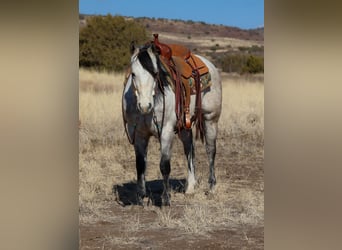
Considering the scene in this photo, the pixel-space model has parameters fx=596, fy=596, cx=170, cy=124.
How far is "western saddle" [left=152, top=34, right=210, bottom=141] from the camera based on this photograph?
251 cm

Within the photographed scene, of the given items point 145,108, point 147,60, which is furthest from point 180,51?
point 145,108

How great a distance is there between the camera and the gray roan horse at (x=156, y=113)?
7.65ft

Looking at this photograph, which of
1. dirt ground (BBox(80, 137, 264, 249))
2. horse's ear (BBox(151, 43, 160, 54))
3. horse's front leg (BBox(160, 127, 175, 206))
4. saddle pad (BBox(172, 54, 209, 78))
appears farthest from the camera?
saddle pad (BBox(172, 54, 209, 78))

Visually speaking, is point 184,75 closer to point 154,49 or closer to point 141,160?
point 154,49

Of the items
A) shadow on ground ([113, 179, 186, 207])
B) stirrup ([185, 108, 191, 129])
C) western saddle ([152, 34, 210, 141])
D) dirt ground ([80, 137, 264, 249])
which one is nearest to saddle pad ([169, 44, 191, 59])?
western saddle ([152, 34, 210, 141])

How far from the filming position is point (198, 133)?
2.59 meters

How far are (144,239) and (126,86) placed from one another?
1.97 feet

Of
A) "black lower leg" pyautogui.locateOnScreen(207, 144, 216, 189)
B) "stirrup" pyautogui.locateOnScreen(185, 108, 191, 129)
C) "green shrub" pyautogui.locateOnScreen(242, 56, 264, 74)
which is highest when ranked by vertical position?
"green shrub" pyautogui.locateOnScreen(242, 56, 264, 74)

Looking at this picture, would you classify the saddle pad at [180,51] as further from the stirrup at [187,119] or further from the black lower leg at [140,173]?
the black lower leg at [140,173]

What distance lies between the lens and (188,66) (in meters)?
2.67

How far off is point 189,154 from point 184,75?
36 cm

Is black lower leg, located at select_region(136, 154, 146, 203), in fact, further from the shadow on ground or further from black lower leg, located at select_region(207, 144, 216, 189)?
black lower leg, located at select_region(207, 144, 216, 189)

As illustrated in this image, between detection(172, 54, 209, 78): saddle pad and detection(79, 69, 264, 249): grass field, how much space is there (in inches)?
4.1

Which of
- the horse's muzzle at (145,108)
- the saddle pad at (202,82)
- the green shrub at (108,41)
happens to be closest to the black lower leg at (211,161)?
the saddle pad at (202,82)
